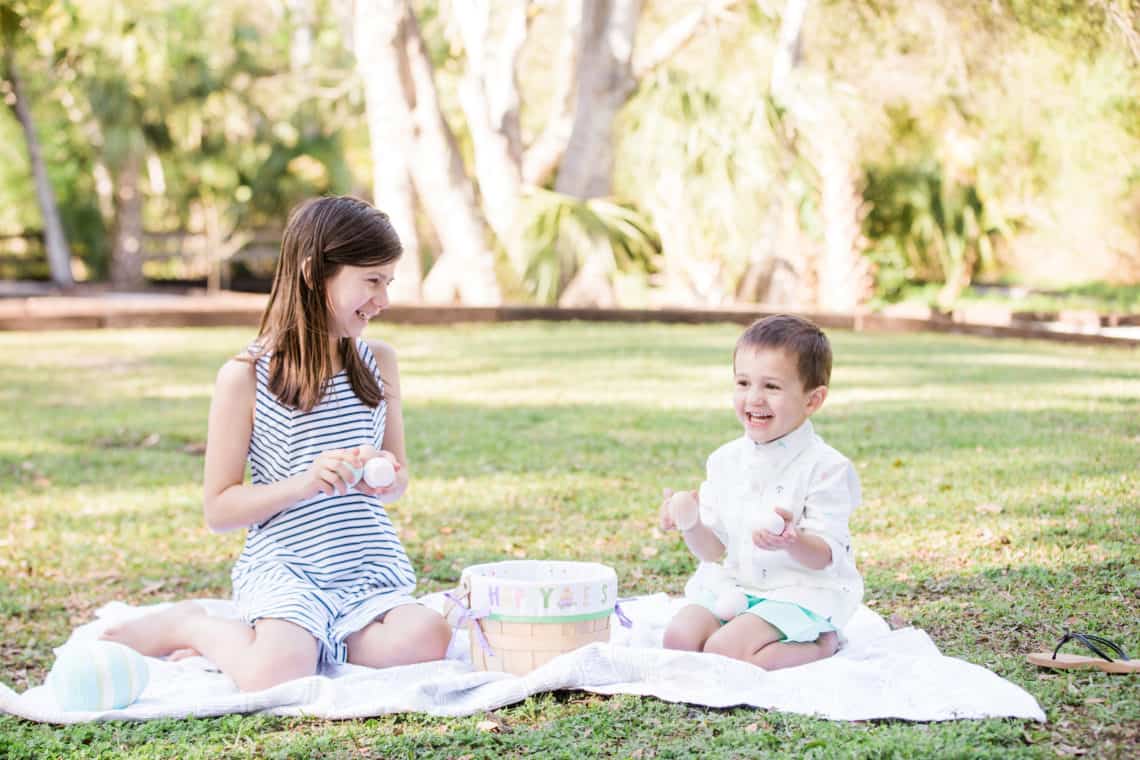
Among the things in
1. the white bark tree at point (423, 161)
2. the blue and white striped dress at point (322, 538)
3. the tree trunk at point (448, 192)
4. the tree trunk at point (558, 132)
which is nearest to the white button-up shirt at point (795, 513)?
the blue and white striped dress at point (322, 538)

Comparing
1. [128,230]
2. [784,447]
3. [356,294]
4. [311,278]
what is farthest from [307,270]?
[128,230]

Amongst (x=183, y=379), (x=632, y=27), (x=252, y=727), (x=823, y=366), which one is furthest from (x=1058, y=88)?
(x=252, y=727)

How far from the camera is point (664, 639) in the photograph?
11.2 feet

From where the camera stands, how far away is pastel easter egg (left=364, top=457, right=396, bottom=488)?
3188 mm

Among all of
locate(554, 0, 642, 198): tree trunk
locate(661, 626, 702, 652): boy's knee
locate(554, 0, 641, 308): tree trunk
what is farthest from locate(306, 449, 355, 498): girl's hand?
locate(554, 0, 642, 198): tree trunk

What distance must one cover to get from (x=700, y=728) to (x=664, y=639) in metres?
0.60

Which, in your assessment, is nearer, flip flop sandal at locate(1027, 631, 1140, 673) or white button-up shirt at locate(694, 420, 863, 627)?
flip flop sandal at locate(1027, 631, 1140, 673)

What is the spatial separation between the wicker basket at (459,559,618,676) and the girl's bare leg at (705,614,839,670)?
11.6 inches

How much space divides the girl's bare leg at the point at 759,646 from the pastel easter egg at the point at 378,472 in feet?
2.88

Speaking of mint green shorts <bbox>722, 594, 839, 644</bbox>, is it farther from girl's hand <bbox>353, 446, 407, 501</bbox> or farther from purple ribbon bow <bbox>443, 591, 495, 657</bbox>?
girl's hand <bbox>353, 446, 407, 501</bbox>

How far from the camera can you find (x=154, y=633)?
3541 millimetres

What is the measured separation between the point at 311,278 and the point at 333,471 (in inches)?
22.1

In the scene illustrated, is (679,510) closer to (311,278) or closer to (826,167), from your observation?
(311,278)

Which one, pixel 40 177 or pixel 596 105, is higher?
pixel 596 105
